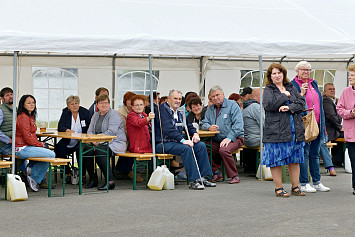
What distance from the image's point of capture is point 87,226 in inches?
235

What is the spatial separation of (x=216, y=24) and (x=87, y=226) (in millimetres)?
4524

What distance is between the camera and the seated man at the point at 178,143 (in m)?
8.86

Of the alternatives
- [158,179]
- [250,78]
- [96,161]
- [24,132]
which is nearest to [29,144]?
[24,132]

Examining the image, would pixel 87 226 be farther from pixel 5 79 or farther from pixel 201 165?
pixel 5 79

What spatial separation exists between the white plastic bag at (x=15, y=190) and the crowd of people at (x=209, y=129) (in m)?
0.69

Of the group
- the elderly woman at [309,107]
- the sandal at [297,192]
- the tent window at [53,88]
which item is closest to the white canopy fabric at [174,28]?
the elderly woman at [309,107]

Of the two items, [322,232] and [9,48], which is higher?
[9,48]

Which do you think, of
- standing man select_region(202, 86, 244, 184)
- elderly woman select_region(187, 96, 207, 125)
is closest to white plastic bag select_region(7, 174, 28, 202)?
standing man select_region(202, 86, 244, 184)

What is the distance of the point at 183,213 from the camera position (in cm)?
669

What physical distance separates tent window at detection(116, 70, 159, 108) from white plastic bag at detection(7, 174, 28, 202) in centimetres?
532

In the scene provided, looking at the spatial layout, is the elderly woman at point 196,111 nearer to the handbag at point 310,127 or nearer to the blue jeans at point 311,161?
the blue jeans at point 311,161

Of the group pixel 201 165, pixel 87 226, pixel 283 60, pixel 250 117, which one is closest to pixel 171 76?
pixel 283 60

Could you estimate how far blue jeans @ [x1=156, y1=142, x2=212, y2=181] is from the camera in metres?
8.84

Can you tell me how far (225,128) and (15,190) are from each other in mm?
3476
